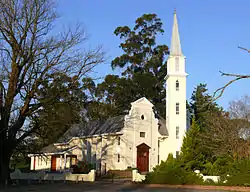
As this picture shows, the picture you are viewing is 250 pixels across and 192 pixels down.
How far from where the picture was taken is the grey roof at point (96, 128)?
Answer: 46750mm

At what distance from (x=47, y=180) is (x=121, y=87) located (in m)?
26.4

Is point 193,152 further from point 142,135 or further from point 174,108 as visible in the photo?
point 174,108

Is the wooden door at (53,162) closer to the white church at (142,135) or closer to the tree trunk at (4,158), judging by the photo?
the white church at (142,135)

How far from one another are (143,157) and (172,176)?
54.5 ft

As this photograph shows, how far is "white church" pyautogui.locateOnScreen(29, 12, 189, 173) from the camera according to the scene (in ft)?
146

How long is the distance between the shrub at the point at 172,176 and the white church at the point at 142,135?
47.4 ft

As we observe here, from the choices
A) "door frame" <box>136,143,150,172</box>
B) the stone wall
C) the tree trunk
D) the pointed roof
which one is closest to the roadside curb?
the stone wall

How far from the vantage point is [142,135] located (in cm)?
4538

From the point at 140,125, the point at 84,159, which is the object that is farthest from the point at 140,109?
the point at 84,159

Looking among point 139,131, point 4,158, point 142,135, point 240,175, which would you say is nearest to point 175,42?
point 139,131

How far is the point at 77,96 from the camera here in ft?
103

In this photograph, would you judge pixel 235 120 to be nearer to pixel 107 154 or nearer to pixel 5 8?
pixel 107 154

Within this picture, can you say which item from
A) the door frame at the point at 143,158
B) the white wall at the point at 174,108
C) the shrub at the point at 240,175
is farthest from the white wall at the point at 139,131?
the shrub at the point at 240,175

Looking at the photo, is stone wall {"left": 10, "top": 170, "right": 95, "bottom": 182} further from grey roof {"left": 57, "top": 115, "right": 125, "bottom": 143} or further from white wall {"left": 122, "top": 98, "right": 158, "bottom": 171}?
grey roof {"left": 57, "top": 115, "right": 125, "bottom": 143}
